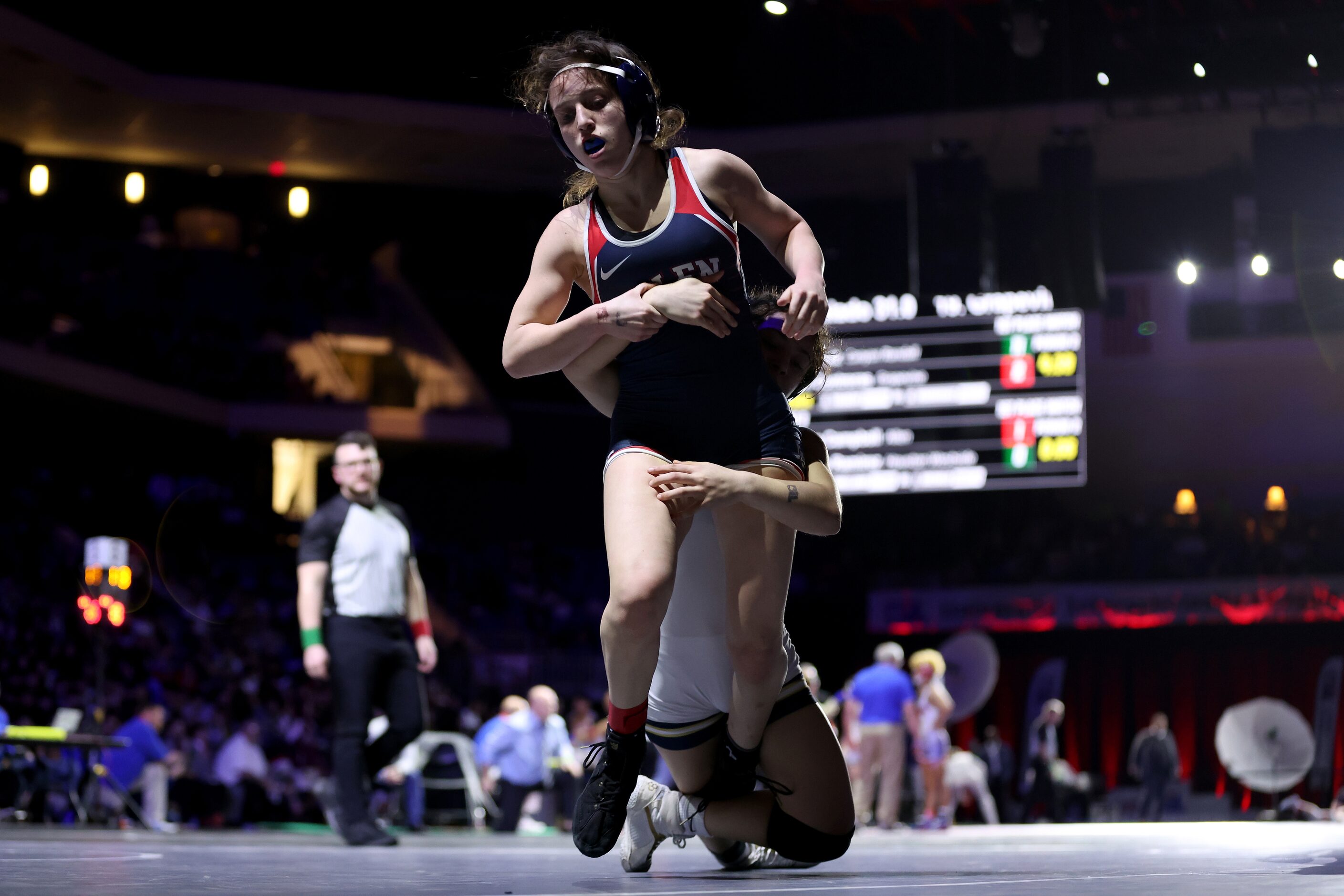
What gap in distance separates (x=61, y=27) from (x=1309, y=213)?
12080mm

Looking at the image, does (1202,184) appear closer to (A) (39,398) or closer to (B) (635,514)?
(A) (39,398)

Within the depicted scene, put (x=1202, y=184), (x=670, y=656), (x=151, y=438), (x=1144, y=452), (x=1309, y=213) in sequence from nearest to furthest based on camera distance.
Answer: (x=670, y=656) → (x=1309, y=213) → (x=1202, y=184) → (x=151, y=438) → (x=1144, y=452)

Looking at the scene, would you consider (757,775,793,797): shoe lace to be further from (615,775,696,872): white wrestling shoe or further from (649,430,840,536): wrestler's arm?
(649,430,840,536): wrestler's arm

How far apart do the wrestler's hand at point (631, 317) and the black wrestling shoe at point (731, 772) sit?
40.8 inches

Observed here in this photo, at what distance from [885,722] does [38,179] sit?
44.9 feet

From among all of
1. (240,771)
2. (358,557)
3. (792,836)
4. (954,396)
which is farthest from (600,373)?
(240,771)

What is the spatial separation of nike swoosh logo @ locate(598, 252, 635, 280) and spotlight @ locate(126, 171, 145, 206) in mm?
17794

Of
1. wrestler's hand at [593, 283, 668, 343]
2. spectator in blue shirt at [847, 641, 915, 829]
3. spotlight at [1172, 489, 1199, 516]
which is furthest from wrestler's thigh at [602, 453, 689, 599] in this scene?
spotlight at [1172, 489, 1199, 516]

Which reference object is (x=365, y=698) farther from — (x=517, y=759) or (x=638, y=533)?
(x=517, y=759)

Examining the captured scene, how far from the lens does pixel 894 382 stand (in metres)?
12.6

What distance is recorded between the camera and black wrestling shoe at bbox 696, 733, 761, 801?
351cm

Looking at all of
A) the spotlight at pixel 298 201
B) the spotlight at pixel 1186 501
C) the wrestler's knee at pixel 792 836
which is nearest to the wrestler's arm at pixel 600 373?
the wrestler's knee at pixel 792 836

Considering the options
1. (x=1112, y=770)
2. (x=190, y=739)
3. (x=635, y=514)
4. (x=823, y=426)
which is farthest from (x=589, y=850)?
(x=1112, y=770)

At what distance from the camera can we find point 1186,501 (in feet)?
70.3
